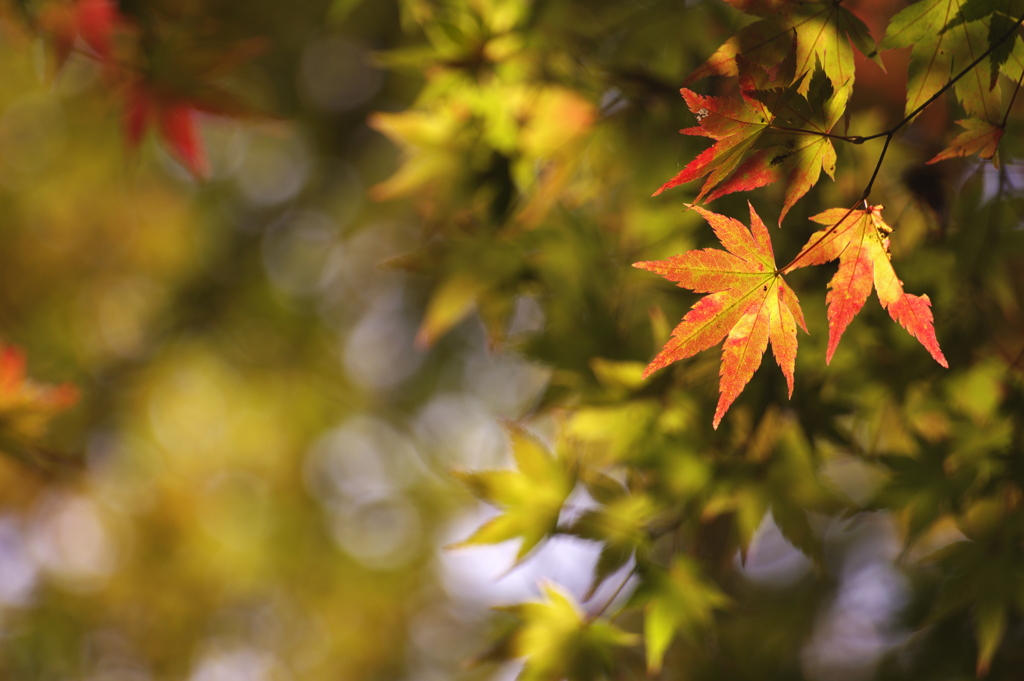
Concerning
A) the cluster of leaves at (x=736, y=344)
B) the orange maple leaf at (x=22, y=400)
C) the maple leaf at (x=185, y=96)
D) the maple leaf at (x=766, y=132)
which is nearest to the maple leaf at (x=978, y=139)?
the cluster of leaves at (x=736, y=344)

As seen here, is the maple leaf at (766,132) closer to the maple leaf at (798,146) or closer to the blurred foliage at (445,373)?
the maple leaf at (798,146)

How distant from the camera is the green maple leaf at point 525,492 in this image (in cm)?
84

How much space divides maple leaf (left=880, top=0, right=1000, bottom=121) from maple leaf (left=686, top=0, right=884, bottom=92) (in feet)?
0.09

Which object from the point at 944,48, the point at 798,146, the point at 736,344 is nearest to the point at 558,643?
the point at 736,344

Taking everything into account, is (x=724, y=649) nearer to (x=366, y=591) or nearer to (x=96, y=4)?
(x=96, y=4)

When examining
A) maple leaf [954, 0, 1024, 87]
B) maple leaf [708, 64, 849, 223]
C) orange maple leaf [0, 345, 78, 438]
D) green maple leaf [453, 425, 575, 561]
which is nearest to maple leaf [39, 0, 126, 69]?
orange maple leaf [0, 345, 78, 438]

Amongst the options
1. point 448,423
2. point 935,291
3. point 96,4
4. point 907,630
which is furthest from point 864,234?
point 448,423

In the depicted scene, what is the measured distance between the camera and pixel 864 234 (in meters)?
0.50

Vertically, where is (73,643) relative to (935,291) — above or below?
below

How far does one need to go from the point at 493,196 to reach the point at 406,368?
2.67m

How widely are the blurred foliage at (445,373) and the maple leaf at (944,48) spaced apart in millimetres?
204

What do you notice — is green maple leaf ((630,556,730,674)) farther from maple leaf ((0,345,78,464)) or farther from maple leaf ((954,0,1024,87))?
maple leaf ((0,345,78,464))

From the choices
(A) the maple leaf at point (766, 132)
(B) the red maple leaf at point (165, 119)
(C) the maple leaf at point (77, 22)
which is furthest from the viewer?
(B) the red maple leaf at point (165, 119)

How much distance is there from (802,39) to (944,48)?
0.37 feet
